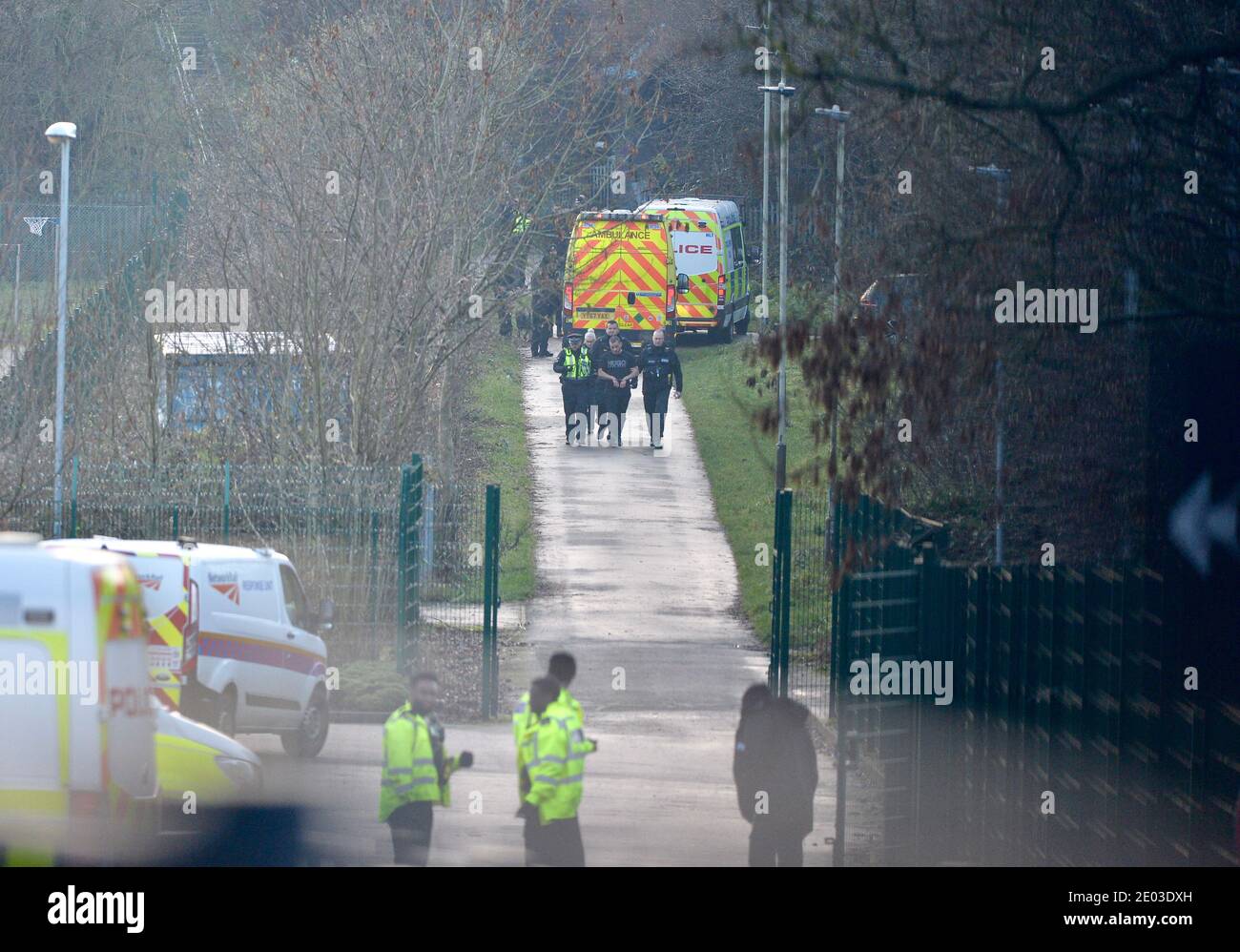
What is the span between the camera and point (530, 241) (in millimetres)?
24125

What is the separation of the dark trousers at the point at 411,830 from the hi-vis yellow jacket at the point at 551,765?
1.75 ft

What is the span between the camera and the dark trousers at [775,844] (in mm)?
9914

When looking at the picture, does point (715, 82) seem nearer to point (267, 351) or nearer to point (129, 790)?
point (267, 351)

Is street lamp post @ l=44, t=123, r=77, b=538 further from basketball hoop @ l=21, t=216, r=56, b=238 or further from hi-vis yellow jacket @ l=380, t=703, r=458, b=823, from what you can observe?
hi-vis yellow jacket @ l=380, t=703, r=458, b=823

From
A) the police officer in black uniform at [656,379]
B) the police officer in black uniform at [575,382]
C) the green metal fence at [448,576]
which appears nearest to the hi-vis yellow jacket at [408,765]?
the green metal fence at [448,576]

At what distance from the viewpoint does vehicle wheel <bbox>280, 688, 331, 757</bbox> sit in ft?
47.9

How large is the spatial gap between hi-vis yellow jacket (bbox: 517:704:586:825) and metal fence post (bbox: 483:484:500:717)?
290 inches

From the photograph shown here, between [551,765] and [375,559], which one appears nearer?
[551,765]

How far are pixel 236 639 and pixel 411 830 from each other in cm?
524

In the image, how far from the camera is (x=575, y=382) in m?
29.7

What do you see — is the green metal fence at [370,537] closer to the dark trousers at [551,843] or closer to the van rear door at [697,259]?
the dark trousers at [551,843]

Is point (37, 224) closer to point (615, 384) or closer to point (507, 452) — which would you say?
point (507, 452)

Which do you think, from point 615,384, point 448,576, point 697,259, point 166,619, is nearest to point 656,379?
point 615,384

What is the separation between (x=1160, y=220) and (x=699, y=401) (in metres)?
24.7
